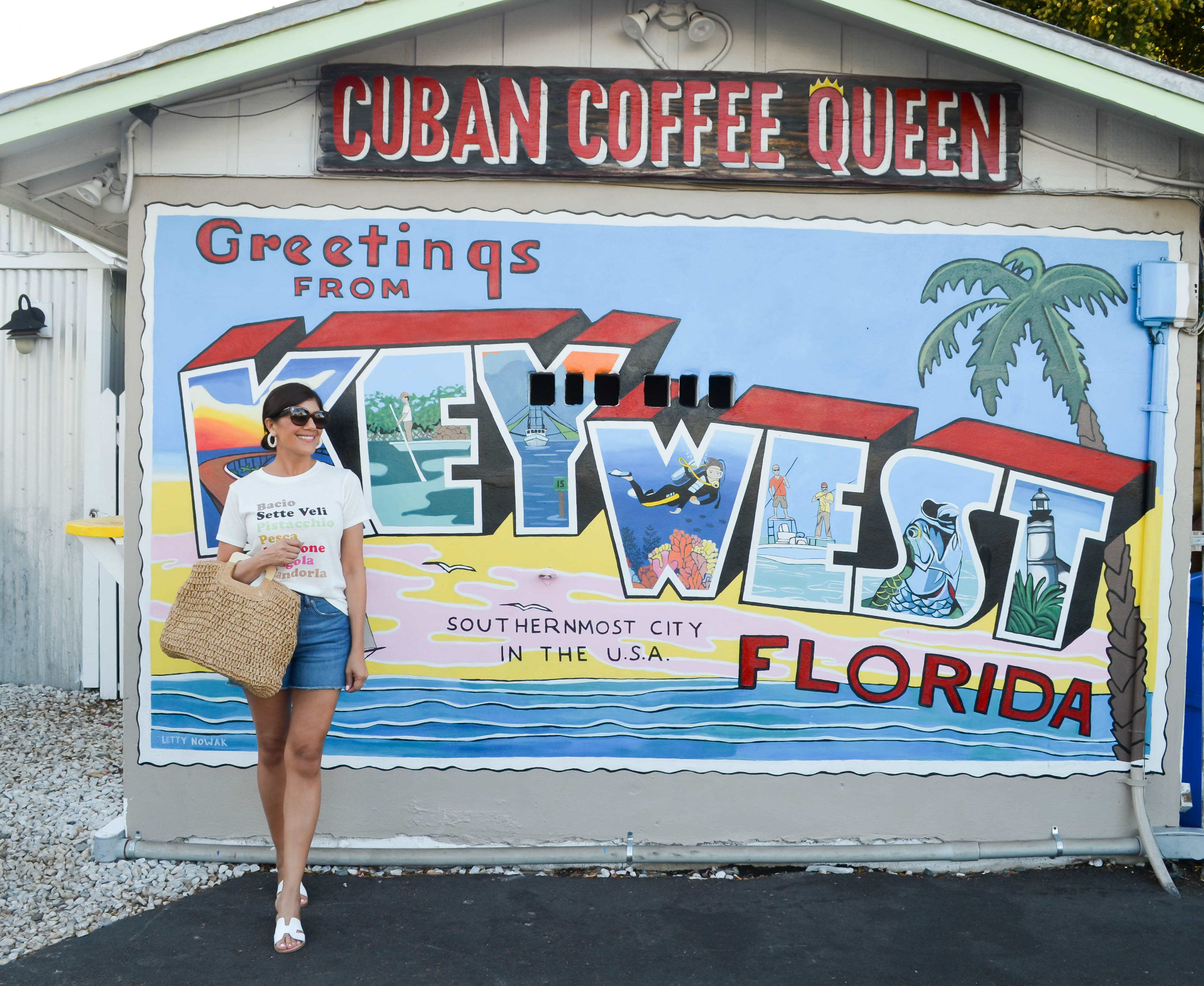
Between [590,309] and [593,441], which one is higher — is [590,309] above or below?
above

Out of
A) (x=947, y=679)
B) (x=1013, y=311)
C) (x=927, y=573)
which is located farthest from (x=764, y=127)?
(x=947, y=679)

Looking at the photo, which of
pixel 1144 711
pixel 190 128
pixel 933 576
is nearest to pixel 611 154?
pixel 190 128

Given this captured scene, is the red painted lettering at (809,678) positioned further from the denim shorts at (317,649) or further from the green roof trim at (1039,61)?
the green roof trim at (1039,61)

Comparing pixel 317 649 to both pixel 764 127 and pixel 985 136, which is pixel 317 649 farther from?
pixel 985 136

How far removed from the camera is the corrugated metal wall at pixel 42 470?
23.5 ft

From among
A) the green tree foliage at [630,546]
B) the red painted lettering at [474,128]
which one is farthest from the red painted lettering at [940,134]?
the green tree foliage at [630,546]

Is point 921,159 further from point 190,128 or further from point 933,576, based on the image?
point 190,128

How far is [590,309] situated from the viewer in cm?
419

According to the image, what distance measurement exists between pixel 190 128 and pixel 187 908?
343 cm

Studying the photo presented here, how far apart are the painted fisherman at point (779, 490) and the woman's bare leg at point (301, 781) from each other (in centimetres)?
211

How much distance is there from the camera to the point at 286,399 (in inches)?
138

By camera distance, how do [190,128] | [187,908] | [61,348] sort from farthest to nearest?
[61,348]
[190,128]
[187,908]

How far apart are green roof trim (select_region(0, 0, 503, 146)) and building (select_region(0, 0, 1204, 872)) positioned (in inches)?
10.6

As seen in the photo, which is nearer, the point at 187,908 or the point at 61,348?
the point at 187,908
